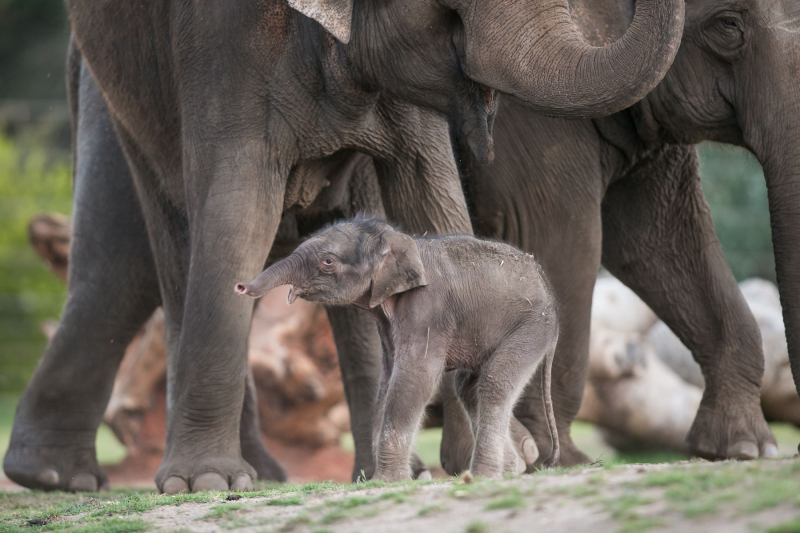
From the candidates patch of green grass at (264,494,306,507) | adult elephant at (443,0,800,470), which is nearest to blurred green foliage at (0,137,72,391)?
adult elephant at (443,0,800,470)

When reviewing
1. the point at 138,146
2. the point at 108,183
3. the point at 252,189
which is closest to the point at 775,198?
the point at 252,189

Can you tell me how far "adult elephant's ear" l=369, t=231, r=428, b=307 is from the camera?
4.20m

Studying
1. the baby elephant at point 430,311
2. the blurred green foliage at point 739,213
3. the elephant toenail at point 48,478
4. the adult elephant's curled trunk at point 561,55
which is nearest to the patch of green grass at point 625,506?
the baby elephant at point 430,311

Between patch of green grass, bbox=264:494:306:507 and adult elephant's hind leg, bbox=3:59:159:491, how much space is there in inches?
123

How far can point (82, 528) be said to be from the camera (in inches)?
153

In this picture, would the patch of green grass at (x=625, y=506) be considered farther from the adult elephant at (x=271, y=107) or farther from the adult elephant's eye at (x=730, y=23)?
the adult elephant's eye at (x=730, y=23)

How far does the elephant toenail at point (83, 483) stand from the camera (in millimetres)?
6621

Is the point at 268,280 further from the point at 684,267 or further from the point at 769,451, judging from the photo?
the point at 684,267

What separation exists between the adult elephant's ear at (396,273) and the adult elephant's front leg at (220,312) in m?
0.82

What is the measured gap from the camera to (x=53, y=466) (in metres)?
6.66

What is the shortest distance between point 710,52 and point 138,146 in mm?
2514

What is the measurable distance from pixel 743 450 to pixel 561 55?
2.34 meters

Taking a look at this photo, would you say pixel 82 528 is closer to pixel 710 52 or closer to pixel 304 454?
pixel 710 52

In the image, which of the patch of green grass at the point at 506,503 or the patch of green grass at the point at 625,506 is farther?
the patch of green grass at the point at 506,503
